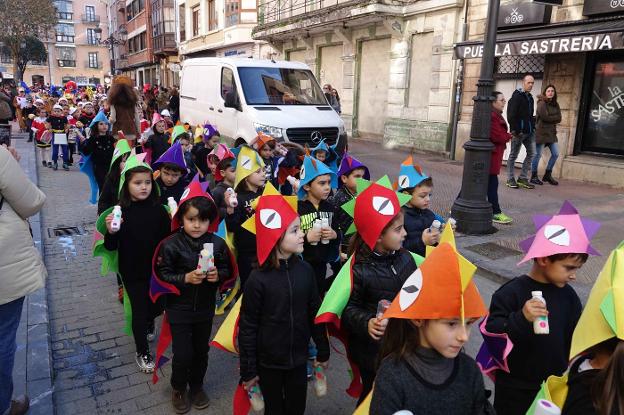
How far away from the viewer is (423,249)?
3.71 meters

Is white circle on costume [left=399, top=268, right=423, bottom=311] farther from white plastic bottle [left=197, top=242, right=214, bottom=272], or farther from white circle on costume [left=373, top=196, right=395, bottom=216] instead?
white plastic bottle [left=197, top=242, right=214, bottom=272]

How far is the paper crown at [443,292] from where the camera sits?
5.57 ft

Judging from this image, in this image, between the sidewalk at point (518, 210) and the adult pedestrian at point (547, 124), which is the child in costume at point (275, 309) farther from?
the adult pedestrian at point (547, 124)

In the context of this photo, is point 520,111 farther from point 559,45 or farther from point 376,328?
point 376,328

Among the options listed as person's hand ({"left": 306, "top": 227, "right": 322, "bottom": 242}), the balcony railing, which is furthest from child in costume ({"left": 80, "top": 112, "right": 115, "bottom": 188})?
the balcony railing

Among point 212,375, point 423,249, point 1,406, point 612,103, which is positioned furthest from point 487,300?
point 612,103

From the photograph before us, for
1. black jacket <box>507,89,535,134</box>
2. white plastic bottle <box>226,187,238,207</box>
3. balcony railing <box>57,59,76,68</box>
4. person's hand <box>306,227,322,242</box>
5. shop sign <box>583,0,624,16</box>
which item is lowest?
person's hand <box>306,227,322,242</box>

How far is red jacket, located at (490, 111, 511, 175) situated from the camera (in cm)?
767

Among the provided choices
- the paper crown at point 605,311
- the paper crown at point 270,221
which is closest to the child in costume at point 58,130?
the paper crown at point 270,221

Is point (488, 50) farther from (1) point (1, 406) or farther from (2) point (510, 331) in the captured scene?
(1) point (1, 406)

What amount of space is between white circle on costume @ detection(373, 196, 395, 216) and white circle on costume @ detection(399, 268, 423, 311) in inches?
34.9

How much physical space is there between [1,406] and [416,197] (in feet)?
9.94

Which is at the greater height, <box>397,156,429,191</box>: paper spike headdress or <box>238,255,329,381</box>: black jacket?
<box>397,156,429,191</box>: paper spike headdress

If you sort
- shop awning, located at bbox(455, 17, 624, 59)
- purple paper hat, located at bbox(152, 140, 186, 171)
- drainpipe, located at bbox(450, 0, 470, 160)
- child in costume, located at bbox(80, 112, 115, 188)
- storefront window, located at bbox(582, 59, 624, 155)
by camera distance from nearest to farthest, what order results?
purple paper hat, located at bbox(152, 140, 186, 171)
child in costume, located at bbox(80, 112, 115, 188)
shop awning, located at bbox(455, 17, 624, 59)
storefront window, located at bbox(582, 59, 624, 155)
drainpipe, located at bbox(450, 0, 470, 160)
